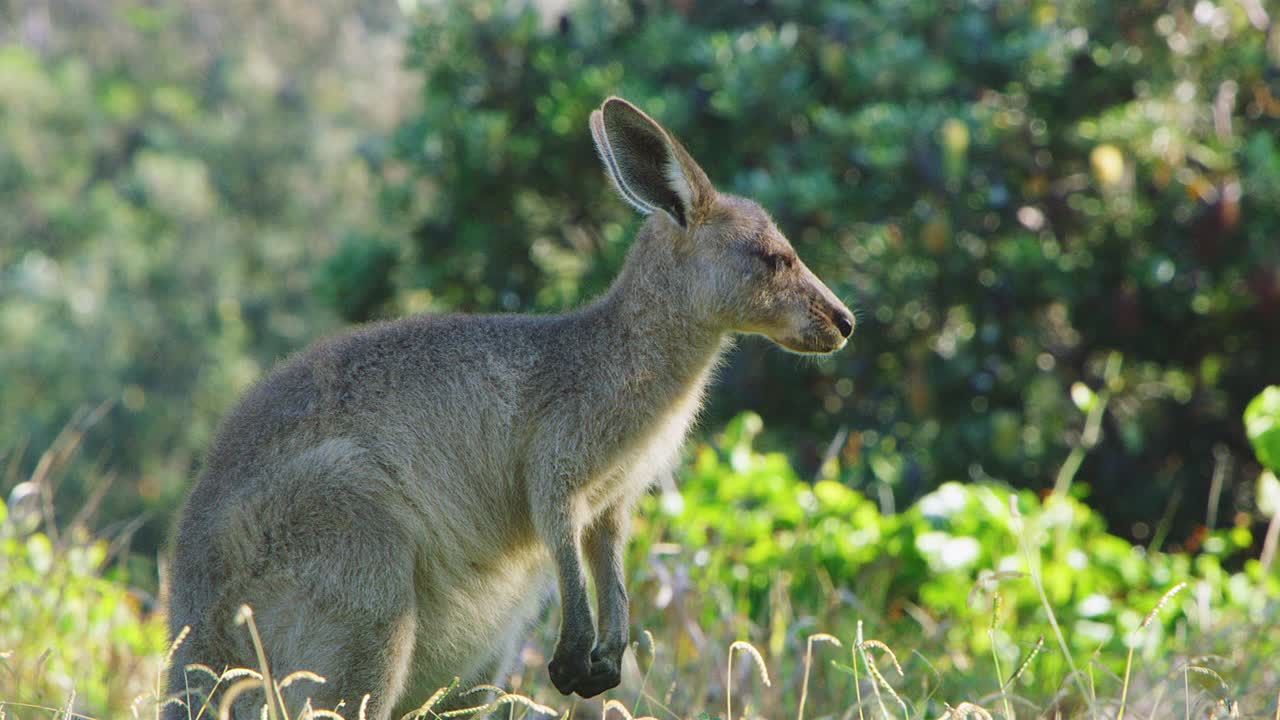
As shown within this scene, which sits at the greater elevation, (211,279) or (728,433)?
(728,433)

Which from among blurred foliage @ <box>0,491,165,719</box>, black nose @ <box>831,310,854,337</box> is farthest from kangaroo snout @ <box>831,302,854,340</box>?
blurred foliage @ <box>0,491,165,719</box>

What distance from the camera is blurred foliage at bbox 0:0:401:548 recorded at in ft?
54.9

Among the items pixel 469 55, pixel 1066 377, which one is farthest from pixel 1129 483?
pixel 469 55

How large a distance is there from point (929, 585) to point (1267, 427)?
132 cm

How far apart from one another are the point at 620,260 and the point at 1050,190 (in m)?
1.96

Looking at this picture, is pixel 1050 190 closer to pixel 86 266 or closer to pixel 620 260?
pixel 620 260

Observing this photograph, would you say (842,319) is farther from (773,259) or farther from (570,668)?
(570,668)

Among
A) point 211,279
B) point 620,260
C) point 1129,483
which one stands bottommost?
point 211,279

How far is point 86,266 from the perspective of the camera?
18.3 meters

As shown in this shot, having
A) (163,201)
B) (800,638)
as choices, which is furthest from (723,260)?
(163,201)

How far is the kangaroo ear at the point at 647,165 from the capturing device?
3328mm

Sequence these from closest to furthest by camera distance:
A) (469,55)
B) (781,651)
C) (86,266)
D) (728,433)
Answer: (781,651) → (728,433) → (469,55) → (86,266)

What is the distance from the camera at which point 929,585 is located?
4664 mm

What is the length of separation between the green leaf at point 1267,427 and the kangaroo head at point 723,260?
1.20 metres
